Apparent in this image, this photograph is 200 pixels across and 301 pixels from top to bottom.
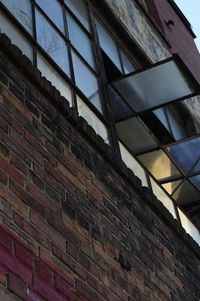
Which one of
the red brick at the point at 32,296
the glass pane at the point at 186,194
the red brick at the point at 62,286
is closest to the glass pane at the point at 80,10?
the glass pane at the point at 186,194

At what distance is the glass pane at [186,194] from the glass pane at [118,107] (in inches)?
51.5

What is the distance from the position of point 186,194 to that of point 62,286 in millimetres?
4993

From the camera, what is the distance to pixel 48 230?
138 inches

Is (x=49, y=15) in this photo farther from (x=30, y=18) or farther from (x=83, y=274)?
(x=83, y=274)

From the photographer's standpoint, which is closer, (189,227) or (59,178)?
(59,178)

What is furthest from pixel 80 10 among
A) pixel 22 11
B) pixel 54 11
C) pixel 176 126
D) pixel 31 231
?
pixel 31 231

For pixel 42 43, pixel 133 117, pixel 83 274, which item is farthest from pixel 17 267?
pixel 133 117

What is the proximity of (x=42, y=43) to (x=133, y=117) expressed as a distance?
2.19 metres

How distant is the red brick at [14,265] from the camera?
2912mm

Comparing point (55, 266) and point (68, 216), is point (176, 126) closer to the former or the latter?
point (68, 216)

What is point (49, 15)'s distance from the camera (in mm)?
6371

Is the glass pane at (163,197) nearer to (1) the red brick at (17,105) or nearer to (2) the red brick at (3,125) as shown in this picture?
(1) the red brick at (17,105)

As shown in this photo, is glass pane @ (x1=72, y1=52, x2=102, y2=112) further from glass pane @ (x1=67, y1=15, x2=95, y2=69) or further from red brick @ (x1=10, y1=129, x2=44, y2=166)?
red brick @ (x1=10, y1=129, x2=44, y2=166)

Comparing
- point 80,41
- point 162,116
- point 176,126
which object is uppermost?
point 176,126
